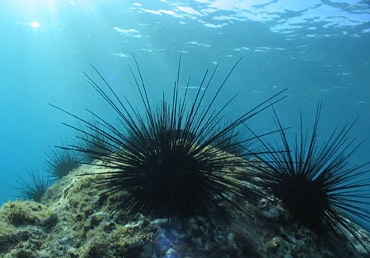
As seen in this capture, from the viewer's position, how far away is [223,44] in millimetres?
26391

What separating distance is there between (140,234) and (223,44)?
2487cm

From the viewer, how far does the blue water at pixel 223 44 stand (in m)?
20.2

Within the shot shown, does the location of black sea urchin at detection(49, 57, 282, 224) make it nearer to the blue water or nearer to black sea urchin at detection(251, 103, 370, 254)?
black sea urchin at detection(251, 103, 370, 254)

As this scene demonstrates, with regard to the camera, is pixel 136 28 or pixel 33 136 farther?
pixel 33 136

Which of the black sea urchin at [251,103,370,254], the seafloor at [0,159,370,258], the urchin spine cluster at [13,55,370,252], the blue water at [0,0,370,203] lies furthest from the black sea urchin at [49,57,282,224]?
the blue water at [0,0,370,203]

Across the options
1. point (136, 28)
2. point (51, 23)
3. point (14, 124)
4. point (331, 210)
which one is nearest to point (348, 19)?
point (136, 28)

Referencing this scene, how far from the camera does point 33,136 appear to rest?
560 ft

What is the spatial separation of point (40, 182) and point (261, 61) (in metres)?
22.9

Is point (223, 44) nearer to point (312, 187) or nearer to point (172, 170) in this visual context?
point (312, 187)

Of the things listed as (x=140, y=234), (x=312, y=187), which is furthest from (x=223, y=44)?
(x=140, y=234)

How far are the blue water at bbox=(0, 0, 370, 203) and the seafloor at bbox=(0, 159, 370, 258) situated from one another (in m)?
10.7

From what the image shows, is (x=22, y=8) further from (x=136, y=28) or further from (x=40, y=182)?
(x=40, y=182)

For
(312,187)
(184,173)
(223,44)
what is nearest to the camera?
(184,173)

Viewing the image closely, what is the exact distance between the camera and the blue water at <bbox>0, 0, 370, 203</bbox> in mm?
20188
